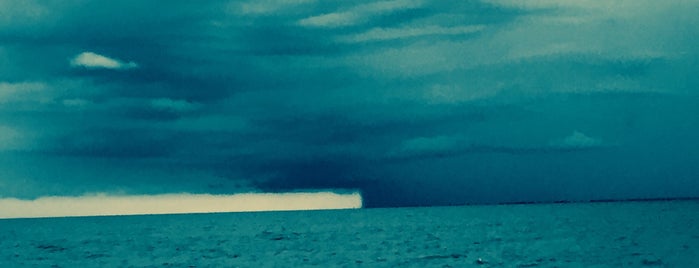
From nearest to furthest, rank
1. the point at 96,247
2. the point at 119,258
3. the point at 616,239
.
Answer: the point at 119,258 < the point at 616,239 < the point at 96,247

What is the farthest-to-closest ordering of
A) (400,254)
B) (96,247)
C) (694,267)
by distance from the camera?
(96,247), (400,254), (694,267)

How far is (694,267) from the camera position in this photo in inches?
1807

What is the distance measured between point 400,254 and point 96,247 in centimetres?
3927

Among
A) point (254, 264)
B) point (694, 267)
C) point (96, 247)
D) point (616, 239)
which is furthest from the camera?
point (96, 247)

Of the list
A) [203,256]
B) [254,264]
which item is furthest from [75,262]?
[254,264]

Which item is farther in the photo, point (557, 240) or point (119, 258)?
point (557, 240)

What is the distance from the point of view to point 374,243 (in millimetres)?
76062

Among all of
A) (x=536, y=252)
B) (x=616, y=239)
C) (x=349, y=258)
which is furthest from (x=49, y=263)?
(x=616, y=239)

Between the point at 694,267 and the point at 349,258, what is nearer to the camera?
the point at 694,267

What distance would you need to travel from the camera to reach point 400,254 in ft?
200

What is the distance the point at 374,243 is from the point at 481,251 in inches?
648

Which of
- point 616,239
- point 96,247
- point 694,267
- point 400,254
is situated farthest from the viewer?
point 96,247

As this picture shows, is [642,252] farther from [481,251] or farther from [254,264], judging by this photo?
[254,264]

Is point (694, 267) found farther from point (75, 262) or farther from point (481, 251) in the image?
point (75, 262)
